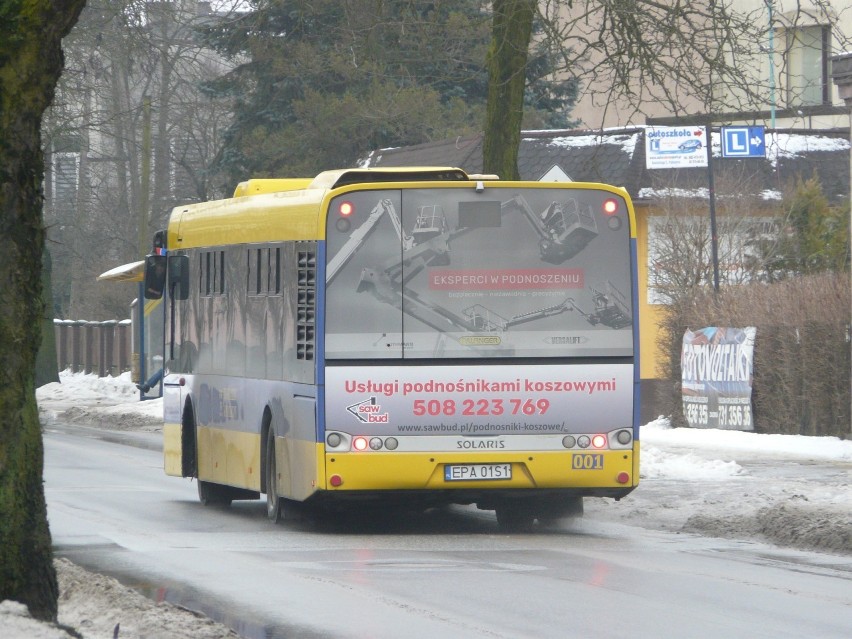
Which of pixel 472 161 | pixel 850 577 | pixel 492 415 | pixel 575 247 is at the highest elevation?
pixel 472 161

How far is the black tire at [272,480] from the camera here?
14805 mm

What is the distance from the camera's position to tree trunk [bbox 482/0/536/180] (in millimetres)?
21609

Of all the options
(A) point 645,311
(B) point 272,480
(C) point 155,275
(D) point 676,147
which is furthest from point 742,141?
(B) point 272,480

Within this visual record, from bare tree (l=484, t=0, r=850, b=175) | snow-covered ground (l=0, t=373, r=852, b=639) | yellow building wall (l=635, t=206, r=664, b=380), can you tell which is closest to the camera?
snow-covered ground (l=0, t=373, r=852, b=639)

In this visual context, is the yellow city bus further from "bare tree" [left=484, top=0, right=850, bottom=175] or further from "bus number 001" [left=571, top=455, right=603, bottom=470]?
"bare tree" [left=484, top=0, right=850, bottom=175]

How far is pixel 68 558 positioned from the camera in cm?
1195

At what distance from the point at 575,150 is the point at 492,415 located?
24.0 meters

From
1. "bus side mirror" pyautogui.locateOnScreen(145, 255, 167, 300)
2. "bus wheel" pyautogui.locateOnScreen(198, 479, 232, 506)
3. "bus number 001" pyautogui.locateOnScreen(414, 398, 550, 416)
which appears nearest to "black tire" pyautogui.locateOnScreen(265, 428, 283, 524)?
"bus number 001" pyautogui.locateOnScreen(414, 398, 550, 416)

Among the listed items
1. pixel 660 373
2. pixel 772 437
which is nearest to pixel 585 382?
pixel 772 437

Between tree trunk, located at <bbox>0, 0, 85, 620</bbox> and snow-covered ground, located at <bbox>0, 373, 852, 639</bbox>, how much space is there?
407 mm

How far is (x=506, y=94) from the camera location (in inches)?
856

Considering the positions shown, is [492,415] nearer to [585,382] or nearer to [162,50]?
[585,382]

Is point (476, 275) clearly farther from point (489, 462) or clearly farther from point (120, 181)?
point (120, 181)

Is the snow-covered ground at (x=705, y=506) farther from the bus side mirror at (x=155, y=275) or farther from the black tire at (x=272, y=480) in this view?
the bus side mirror at (x=155, y=275)
